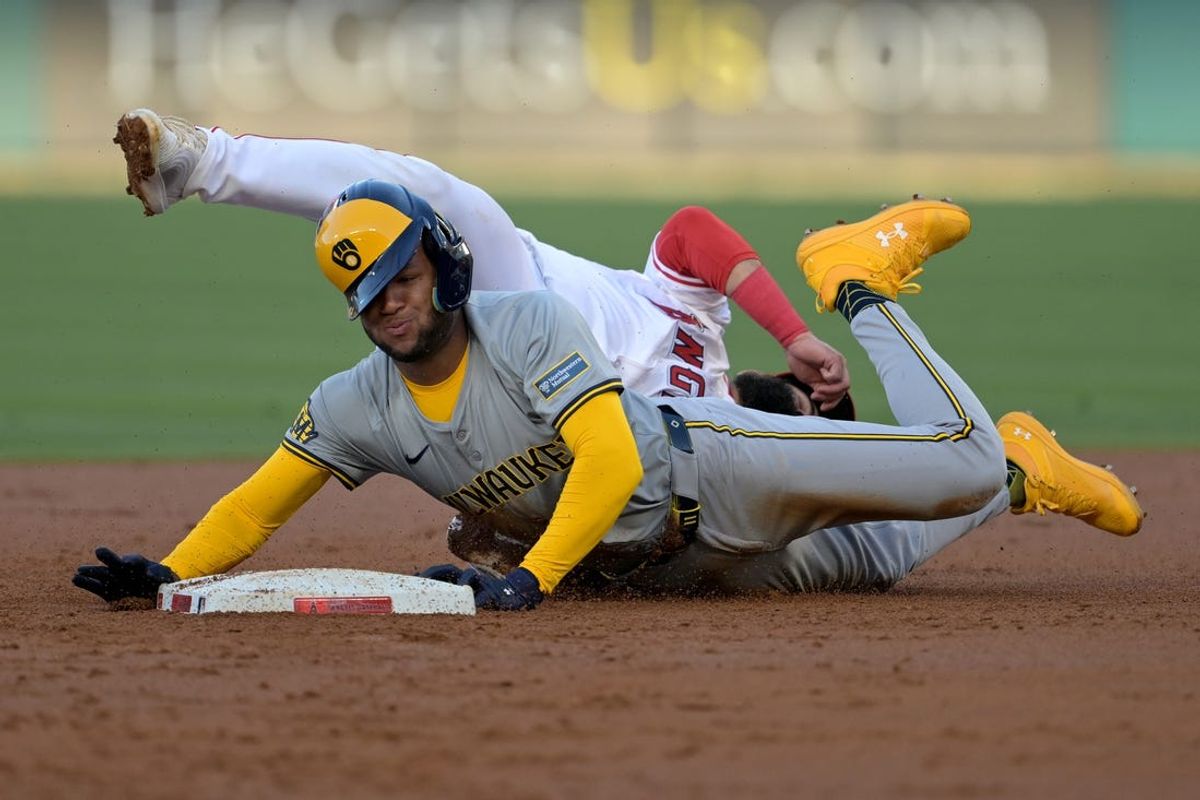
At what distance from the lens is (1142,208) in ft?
53.8

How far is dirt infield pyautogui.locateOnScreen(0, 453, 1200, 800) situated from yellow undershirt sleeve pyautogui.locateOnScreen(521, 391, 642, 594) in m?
0.15

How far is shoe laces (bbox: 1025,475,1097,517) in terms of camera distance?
14.9ft

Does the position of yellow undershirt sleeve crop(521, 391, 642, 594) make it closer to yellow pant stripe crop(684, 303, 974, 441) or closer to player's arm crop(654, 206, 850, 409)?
yellow pant stripe crop(684, 303, 974, 441)

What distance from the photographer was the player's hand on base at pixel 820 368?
183 inches

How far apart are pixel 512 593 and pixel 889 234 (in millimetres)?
1681

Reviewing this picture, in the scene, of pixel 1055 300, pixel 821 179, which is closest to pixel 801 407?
pixel 1055 300

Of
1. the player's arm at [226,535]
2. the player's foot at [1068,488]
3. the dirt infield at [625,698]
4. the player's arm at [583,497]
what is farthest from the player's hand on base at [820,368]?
the player's arm at [226,535]

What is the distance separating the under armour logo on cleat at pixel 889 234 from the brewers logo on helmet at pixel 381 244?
1.42 meters

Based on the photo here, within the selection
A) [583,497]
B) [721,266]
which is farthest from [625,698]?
[721,266]

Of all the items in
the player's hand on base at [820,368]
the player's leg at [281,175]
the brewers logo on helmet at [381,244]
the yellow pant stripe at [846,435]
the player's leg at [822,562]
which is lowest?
the player's leg at [822,562]

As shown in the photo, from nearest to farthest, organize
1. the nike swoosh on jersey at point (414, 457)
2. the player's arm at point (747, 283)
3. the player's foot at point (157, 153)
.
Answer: the nike swoosh on jersey at point (414, 457)
the player's foot at point (157, 153)
the player's arm at point (747, 283)

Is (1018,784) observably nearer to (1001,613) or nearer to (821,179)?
(1001,613)

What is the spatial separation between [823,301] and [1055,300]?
10000 mm

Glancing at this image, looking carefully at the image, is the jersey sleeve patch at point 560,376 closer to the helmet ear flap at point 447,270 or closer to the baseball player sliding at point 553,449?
the baseball player sliding at point 553,449
